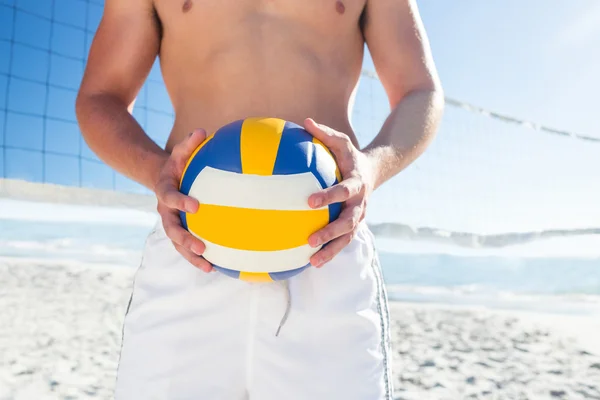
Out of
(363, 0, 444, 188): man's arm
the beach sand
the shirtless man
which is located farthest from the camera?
the beach sand

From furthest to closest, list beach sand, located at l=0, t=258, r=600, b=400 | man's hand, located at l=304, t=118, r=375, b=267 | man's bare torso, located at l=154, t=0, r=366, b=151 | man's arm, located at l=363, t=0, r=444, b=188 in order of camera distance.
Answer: beach sand, located at l=0, t=258, r=600, b=400 < man's bare torso, located at l=154, t=0, r=366, b=151 < man's arm, located at l=363, t=0, r=444, b=188 < man's hand, located at l=304, t=118, r=375, b=267

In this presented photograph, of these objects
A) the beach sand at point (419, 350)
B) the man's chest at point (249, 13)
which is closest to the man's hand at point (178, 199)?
the man's chest at point (249, 13)

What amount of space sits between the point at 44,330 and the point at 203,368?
463 cm

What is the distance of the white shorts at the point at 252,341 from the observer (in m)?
1.21

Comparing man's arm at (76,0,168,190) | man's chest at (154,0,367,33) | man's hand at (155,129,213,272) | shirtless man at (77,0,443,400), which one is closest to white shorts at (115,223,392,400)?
shirtless man at (77,0,443,400)

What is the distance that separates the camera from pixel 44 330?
5070 millimetres

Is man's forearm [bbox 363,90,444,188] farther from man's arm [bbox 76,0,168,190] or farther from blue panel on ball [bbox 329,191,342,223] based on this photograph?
man's arm [bbox 76,0,168,190]

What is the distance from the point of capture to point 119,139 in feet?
4.59

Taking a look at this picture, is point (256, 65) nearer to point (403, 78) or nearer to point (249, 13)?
point (249, 13)

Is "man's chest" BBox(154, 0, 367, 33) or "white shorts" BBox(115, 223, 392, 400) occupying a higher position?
"man's chest" BBox(154, 0, 367, 33)

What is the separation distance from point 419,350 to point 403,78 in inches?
145

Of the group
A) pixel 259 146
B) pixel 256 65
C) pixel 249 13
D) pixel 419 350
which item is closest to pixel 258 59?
pixel 256 65

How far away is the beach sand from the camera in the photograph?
3.67 meters

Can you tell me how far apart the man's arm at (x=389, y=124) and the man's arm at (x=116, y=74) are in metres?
0.64
